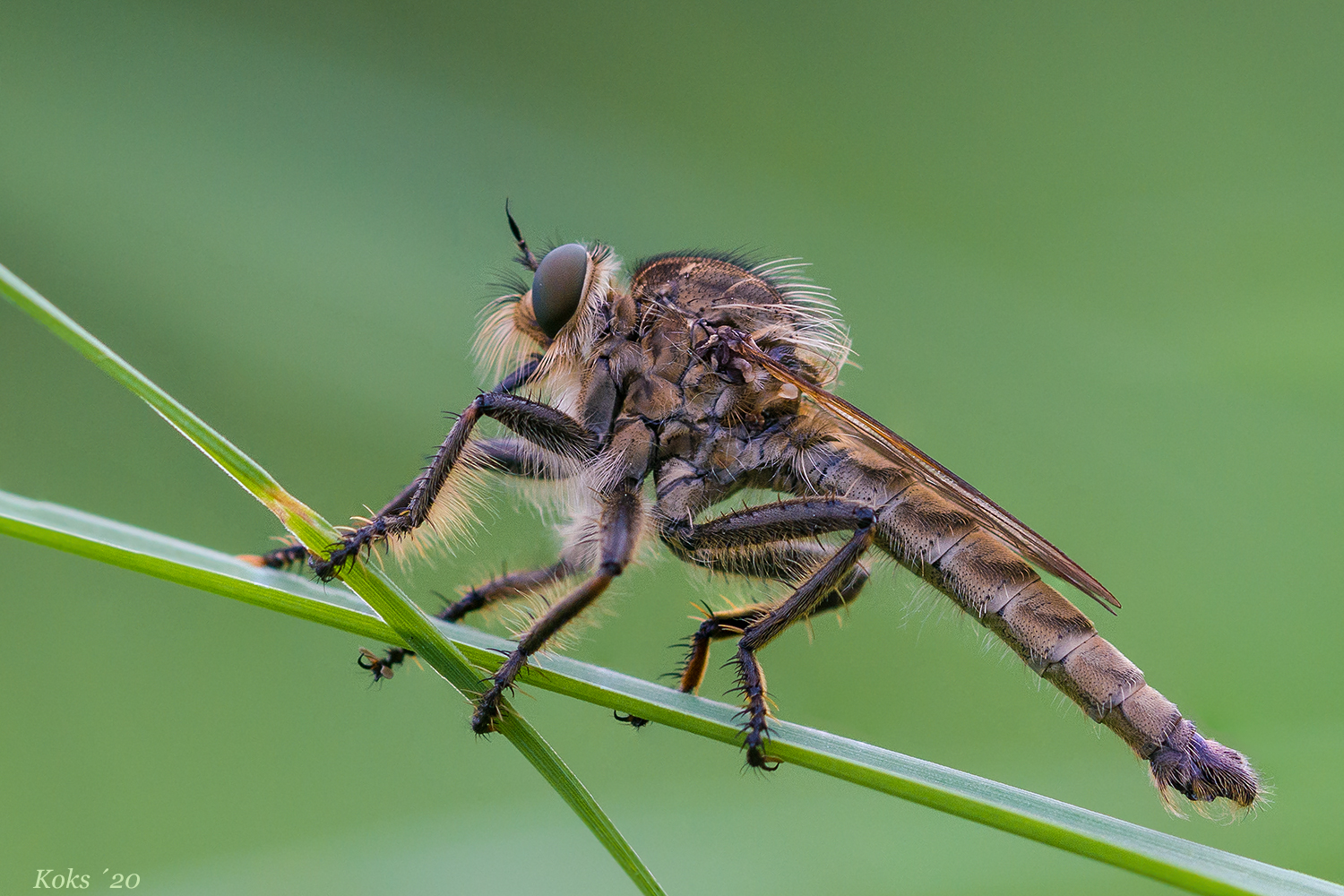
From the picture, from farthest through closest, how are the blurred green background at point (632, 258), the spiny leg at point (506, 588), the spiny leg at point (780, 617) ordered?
1. the blurred green background at point (632, 258)
2. the spiny leg at point (506, 588)
3. the spiny leg at point (780, 617)

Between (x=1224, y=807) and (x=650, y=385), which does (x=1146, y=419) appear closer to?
(x=1224, y=807)

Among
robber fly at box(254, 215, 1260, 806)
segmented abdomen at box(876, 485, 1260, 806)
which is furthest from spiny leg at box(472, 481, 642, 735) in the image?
segmented abdomen at box(876, 485, 1260, 806)

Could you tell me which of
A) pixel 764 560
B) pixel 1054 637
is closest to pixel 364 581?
pixel 764 560

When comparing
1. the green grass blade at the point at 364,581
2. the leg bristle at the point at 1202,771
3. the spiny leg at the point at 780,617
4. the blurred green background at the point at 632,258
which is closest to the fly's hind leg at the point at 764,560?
the spiny leg at the point at 780,617

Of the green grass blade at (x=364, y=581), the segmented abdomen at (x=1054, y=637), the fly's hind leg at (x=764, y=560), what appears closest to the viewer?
the green grass blade at (x=364, y=581)

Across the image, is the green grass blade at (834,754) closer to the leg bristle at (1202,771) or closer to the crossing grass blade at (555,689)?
the crossing grass blade at (555,689)

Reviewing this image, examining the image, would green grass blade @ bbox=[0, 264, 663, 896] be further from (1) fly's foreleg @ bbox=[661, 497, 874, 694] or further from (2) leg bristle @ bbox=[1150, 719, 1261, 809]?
(2) leg bristle @ bbox=[1150, 719, 1261, 809]
